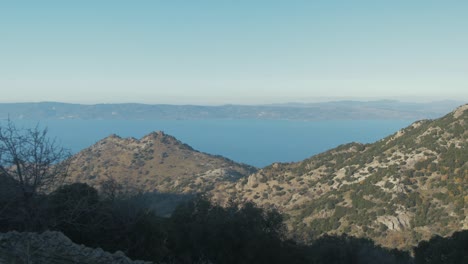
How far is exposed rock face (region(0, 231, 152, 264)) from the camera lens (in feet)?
28.3

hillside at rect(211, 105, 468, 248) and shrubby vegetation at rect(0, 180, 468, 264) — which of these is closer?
shrubby vegetation at rect(0, 180, 468, 264)

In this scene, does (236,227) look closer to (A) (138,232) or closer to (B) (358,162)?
(A) (138,232)

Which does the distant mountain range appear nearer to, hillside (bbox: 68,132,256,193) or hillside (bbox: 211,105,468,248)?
hillside (bbox: 211,105,468,248)

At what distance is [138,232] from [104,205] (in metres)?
1.94

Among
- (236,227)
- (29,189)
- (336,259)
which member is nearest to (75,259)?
(29,189)

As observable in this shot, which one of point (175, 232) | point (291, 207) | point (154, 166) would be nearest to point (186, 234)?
point (175, 232)

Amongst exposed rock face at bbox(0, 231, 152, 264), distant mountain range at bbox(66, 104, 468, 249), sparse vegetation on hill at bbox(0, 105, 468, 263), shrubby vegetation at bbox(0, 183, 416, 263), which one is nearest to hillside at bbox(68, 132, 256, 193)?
sparse vegetation on hill at bbox(0, 105, 468, 263)

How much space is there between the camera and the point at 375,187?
4338 centimetres

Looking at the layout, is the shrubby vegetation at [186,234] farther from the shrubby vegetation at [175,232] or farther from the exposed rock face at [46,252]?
the exposed rock face at [46,252]

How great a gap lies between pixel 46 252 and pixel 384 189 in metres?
40.4

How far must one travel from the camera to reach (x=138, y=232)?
15.2m

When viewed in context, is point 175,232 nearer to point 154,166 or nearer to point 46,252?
point 46,252

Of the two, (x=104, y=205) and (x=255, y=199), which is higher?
(x=104, y=205)

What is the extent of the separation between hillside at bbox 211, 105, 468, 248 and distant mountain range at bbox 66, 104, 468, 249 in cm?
9
